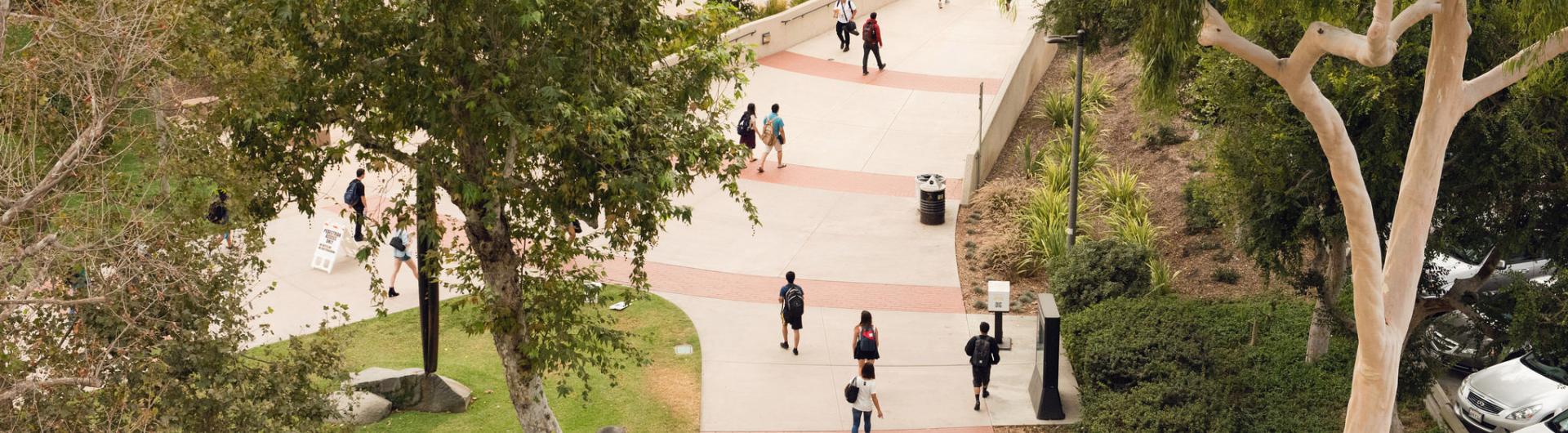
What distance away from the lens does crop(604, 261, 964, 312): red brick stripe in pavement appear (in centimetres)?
1788

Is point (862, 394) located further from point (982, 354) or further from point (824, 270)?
point (824, 270)

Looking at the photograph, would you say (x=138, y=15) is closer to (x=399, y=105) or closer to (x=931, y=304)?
(x=399, y=105)

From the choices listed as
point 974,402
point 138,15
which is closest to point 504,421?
point 974,402

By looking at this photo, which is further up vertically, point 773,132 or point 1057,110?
point 1057,110

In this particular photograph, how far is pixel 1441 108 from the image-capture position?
10000 mm

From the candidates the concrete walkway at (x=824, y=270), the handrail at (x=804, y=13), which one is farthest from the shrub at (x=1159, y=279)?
the handrail at (x=804, y=13)

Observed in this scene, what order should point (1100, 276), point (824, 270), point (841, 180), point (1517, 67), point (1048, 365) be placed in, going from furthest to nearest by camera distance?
point (841, 180) → point (824, 270) → point (1100, 276) → point (1048, 365) → point (1517, 67)

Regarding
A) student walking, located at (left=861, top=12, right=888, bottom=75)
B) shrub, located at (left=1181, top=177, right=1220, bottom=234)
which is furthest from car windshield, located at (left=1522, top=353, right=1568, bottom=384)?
student walking, located at (left=861, top=12, right=888, bottom=75)

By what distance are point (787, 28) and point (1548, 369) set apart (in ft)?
61.4

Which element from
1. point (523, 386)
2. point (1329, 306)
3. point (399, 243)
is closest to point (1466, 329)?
point (1329, 306)

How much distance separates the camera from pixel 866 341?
14641 millimetres

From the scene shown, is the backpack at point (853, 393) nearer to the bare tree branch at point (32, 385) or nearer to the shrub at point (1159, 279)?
the shrub at point (1159, 279)

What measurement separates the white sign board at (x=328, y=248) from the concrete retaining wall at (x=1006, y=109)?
9283 mm

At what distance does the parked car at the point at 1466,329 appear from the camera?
45.2ft
